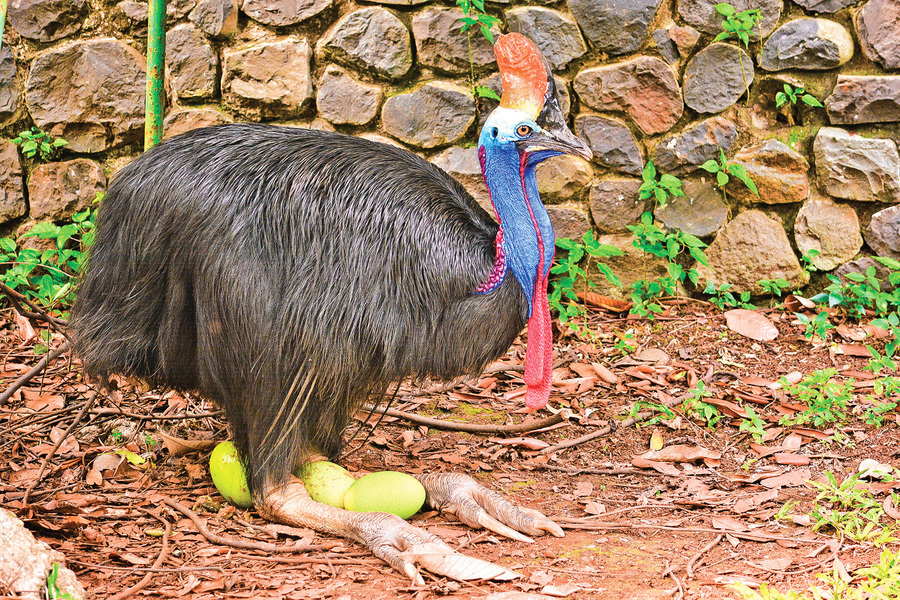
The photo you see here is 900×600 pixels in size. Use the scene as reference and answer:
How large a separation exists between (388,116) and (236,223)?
1713 mm

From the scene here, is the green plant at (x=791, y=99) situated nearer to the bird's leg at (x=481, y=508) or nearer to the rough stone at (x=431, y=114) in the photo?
the rough stone at (x=431, y=114)

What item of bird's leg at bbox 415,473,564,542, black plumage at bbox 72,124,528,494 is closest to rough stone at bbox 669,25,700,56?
black plumage at bbox 72,124,528,494

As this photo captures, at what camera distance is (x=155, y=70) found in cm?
279

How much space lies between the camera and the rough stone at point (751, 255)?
3.99 metres

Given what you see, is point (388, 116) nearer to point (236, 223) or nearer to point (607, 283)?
point (607, 283)

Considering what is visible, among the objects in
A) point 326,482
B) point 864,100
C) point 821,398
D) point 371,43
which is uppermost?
point 371,43

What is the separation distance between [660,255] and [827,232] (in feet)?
2.37

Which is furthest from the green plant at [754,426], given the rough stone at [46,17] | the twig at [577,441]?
the rough stone at [46,17]

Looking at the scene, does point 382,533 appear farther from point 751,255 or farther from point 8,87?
point 8,87

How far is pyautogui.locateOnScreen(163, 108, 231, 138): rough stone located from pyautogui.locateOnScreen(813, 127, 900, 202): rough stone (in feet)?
8.39

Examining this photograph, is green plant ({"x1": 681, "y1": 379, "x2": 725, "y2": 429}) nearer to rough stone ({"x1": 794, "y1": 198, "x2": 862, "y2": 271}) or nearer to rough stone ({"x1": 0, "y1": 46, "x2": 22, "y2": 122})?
rough stone ({"x1": 794, "y1": 198, "x2": 862, "y2": 271})

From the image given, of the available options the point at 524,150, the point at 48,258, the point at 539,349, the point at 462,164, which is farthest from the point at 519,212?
the point at 48,258

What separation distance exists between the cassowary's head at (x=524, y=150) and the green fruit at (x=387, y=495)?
567 millimetres

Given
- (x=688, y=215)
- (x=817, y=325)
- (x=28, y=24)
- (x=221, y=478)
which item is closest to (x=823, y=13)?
(x=688, y=215)
